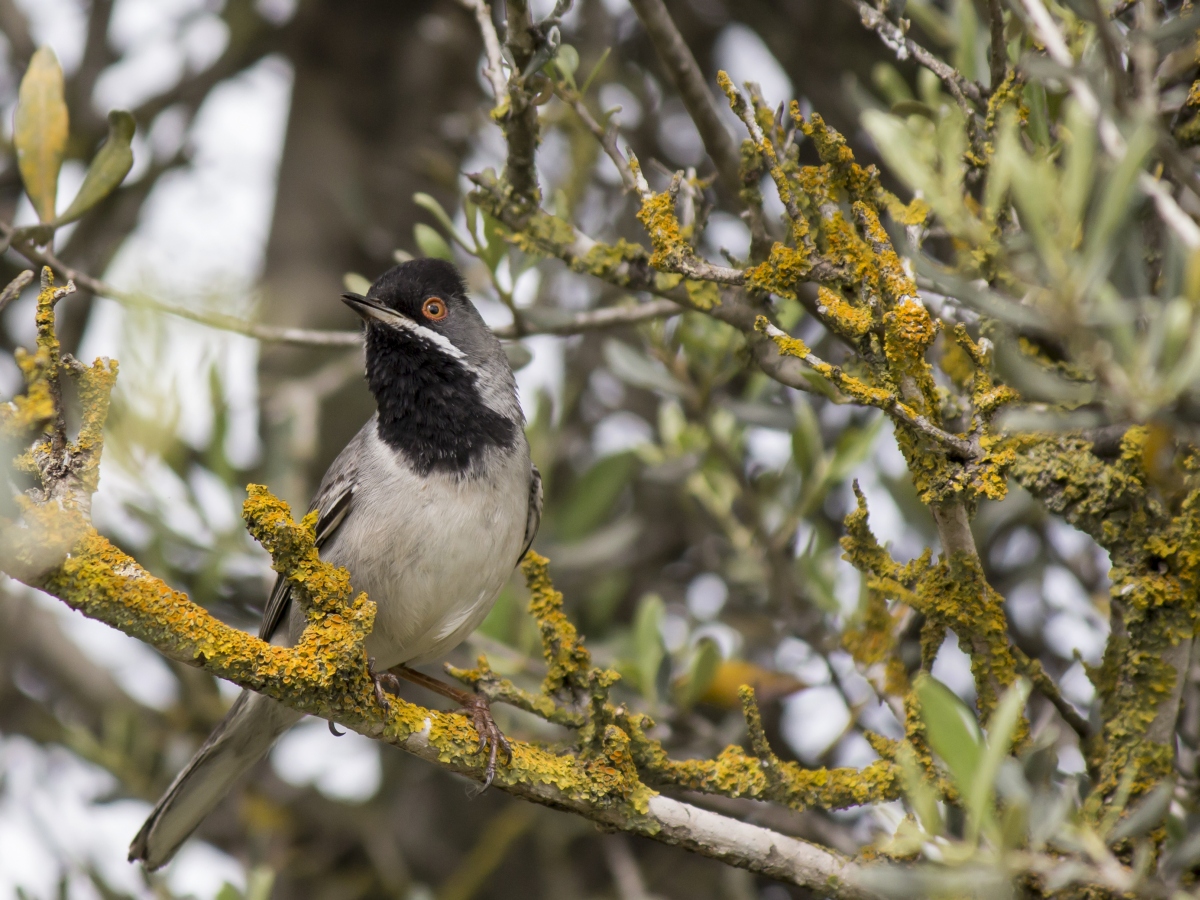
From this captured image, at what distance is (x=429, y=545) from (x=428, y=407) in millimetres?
613

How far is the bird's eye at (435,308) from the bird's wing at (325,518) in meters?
0.72

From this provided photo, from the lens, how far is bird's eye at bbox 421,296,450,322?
4.50m

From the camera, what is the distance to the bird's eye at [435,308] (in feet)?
14.8

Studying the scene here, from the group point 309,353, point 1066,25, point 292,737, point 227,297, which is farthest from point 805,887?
point 309,353

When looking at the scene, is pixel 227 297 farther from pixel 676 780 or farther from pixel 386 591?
pixel 676 780

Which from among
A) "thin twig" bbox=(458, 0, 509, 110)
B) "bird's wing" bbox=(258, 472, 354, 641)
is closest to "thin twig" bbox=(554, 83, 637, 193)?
"thin twig" bbox=(458, 0, 509, 110)

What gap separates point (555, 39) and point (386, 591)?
6.28ft

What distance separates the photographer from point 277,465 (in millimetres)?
5418

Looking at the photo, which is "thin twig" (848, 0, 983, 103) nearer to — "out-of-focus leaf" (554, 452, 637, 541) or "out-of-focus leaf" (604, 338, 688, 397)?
"out-of-focus leaf" (604, 338, 688, 397)

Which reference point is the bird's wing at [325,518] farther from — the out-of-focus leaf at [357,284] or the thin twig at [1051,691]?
the thin twig at [1051,691]

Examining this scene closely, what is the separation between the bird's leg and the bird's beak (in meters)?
1.39

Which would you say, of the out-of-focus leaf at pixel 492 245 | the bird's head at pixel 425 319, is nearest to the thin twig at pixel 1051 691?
the out-of-focus leaf at pixel 492 245

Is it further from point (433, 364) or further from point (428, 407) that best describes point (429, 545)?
point (433, 364)

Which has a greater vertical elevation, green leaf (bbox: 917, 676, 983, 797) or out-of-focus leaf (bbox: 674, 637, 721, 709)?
green leaf (bbox: 917, 676, 983, 797)
